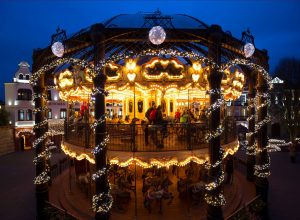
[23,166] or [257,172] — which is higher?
[257,172]

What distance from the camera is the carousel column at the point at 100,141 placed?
29.3 feet

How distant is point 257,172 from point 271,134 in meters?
31.7

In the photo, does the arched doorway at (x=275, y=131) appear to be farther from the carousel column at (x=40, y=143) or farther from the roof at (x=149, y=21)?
the carousel column at (x=40, y=143)

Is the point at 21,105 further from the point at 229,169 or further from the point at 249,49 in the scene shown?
the point at 249,49

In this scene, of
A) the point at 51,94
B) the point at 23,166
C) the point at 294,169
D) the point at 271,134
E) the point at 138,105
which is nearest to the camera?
the point at 138,105

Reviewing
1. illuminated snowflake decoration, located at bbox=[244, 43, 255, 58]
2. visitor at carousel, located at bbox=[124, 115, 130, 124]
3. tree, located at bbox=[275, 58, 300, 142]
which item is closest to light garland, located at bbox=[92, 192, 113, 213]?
visitor at carousel, located at bbox=[124, 115, 130, 124]

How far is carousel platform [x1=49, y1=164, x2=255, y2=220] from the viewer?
10492 mm

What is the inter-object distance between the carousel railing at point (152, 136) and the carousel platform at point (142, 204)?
2786 mm

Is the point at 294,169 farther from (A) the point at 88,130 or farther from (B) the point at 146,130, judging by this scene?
(A) the point at 88,130

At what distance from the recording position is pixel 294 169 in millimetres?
20234

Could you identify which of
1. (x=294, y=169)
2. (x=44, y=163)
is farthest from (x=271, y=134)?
(x=44, y=163)

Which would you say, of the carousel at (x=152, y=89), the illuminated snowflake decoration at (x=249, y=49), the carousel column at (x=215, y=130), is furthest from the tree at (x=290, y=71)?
the carousel column at (x=215, y=130)

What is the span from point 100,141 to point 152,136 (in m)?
3.04

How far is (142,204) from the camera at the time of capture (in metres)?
11.6
